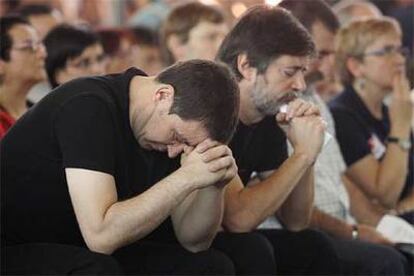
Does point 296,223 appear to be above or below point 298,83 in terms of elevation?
below

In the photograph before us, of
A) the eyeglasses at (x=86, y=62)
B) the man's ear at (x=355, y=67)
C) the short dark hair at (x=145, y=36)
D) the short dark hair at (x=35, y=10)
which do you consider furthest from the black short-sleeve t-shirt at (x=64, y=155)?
the short dark hair at (x=145, y=36)

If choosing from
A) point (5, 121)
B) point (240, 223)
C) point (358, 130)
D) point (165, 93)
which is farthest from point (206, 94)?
point (358, 130)

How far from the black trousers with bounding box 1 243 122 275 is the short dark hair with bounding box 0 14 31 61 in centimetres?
141

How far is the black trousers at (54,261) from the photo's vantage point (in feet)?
8.00

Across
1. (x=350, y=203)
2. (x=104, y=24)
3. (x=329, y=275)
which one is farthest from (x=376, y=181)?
(x=104, y=24)

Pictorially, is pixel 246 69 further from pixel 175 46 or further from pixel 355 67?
pixel 175 46

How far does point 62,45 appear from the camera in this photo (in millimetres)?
4074

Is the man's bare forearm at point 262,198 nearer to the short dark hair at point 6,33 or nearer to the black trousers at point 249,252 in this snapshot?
the black trousers at point 249,252

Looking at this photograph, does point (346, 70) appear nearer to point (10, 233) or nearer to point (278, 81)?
point (278, 81)

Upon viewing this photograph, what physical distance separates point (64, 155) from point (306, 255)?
913 millimetres

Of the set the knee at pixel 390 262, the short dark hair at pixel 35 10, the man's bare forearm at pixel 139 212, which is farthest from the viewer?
the short dark hair at pixel 35 10

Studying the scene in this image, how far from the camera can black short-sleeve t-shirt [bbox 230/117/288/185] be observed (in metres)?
2.94

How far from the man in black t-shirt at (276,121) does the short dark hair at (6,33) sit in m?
1.20

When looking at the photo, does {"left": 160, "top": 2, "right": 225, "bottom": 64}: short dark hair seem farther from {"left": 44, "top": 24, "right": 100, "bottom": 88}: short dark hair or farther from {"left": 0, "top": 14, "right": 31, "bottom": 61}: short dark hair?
{"left": 0, "top": 14, "right": 31, "bottom": 61}: short dark hair
